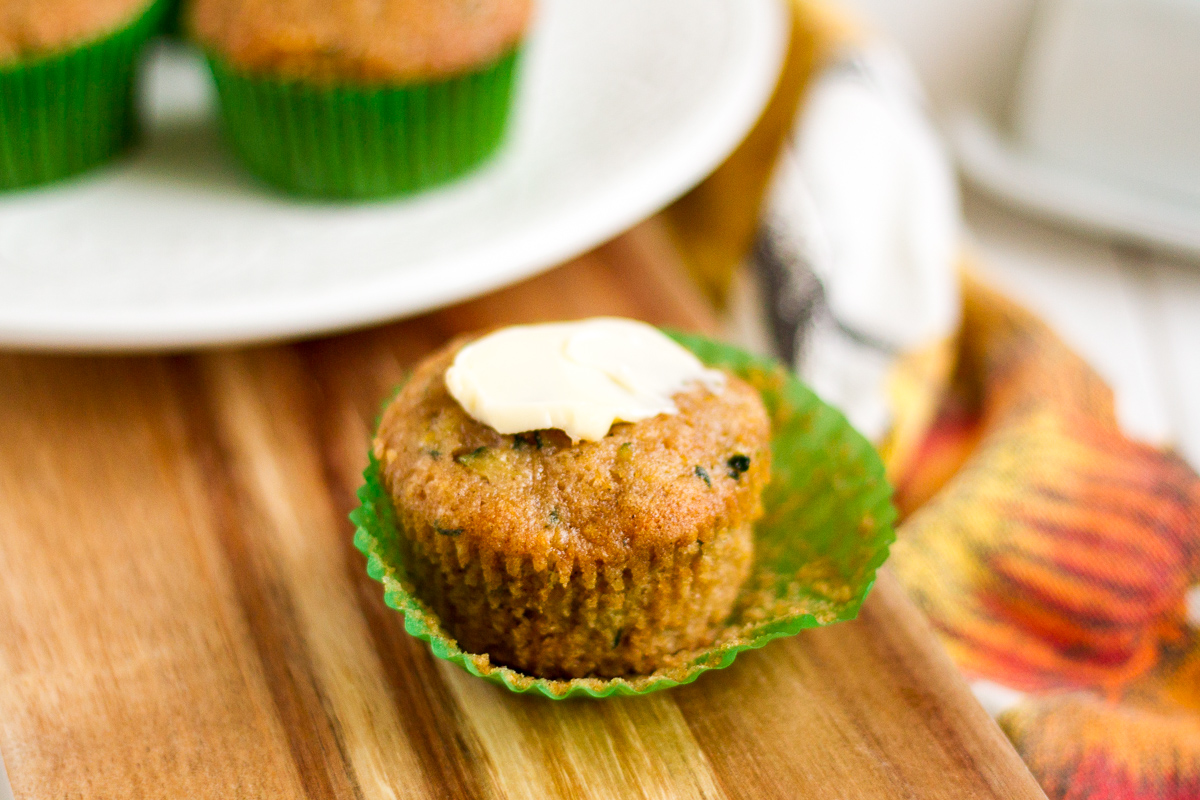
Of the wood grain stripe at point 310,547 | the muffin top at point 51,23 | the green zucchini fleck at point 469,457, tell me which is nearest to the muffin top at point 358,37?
the muffin top at point 51,23

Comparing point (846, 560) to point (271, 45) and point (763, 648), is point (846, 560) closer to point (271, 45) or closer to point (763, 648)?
point (763, 648)

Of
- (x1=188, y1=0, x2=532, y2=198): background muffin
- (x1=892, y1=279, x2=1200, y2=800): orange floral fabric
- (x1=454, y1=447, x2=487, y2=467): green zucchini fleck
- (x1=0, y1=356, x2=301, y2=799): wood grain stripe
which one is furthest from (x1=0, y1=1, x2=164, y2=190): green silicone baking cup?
(x1=892, y1=279, x2=1200, y2=800): orange floral fabric

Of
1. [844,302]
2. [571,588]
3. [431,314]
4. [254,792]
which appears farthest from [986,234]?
[254,792]

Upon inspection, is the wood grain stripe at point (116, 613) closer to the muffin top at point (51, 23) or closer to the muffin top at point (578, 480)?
the muffin top at point (578, 480)

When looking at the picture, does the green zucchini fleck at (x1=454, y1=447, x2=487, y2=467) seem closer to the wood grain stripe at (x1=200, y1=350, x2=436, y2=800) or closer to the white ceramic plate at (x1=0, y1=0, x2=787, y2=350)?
the wood grain stripe at (x1=200, y1=350, x2=436, y2=800)

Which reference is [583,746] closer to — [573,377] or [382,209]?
[573,377]

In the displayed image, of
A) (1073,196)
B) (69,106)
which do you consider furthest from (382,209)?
(1073,196)
